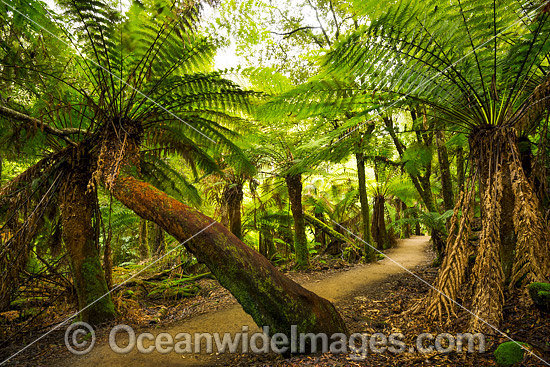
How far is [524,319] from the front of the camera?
5.73ft

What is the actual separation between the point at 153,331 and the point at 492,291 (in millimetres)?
3118

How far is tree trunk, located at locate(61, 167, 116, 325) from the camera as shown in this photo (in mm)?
2475

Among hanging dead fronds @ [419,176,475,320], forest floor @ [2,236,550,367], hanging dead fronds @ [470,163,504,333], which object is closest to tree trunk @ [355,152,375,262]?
forest floor @ [2,236,550,367]

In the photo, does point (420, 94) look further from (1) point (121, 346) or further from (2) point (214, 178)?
(2) point (214, 178)

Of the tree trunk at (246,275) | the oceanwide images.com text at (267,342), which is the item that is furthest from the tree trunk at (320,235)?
the tree trunk at (246,275)

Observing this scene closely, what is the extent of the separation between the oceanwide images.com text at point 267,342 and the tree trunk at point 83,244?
1.00ft

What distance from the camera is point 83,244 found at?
8.50 feet

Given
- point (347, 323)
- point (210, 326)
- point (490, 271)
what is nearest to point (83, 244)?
point (210, 326)

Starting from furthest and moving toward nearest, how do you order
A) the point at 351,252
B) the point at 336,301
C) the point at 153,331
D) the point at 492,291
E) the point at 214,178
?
the point at 351,252 → the point at 214,178 → the point at 336,301 → the point at 153,331 → the point at 492,291

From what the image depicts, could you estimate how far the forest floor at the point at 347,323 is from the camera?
1.64 metres

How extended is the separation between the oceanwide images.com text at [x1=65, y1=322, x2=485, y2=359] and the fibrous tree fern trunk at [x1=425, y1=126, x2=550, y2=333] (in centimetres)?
20

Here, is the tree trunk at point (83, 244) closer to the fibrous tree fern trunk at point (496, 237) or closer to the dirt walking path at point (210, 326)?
the dirt walking path at point (210, 326)

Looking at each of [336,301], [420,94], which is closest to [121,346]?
[336,301]

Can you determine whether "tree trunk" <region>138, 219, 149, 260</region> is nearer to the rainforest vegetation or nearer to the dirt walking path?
the rainforest vegetation
